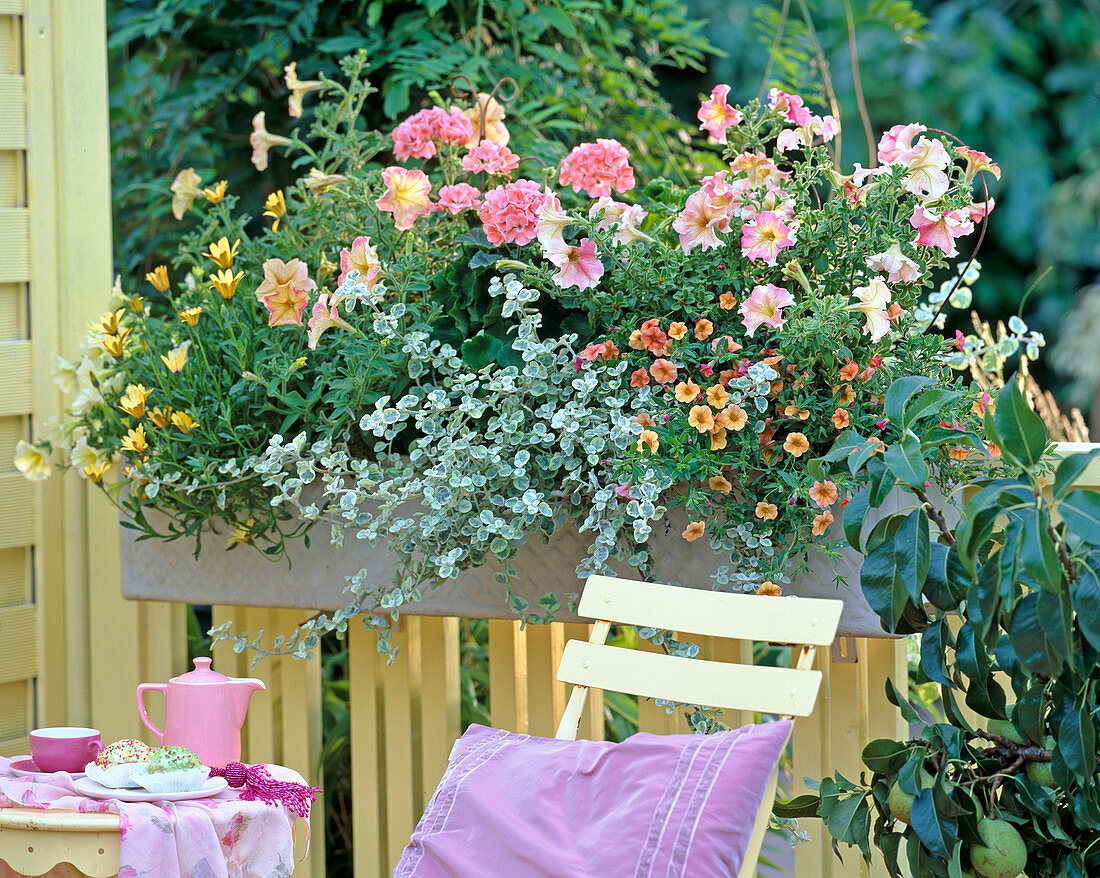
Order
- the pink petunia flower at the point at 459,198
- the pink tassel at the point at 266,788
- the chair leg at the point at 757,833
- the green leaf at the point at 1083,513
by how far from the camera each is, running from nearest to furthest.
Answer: the green leaf at the point at 1083,513
the chair leg at the point at 757,833
the pink tassel at the point at 266,788
the pink petunia flower at the point at 459,198

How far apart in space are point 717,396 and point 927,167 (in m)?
0.46

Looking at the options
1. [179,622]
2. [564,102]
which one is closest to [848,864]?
[179,622]

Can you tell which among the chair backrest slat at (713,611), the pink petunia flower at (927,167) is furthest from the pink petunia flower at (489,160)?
the chair backrest slat at (713,611)

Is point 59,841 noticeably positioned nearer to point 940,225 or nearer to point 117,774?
point 117,774

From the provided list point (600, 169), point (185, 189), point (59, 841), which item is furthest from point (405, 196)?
point (59, 841)

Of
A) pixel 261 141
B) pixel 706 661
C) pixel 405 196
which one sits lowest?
pixel 706 661

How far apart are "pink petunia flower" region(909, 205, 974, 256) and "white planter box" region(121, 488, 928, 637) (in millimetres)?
406

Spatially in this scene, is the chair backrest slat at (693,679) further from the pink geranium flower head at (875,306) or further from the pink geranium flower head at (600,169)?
the pink geranium flower head at (600,169)

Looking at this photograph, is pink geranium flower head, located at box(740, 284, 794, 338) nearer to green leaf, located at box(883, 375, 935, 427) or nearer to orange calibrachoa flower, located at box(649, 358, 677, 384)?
orange calibrachoa flower, located at box(649, 358, 677, 384)

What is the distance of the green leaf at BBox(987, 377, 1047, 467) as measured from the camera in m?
1.36

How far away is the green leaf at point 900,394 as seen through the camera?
1.47 m

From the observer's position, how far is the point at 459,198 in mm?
1940

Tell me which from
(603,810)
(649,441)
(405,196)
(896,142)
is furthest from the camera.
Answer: (405,196)

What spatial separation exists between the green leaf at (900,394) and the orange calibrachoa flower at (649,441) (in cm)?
33
